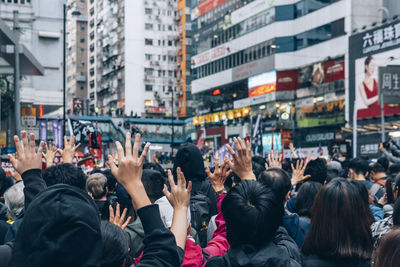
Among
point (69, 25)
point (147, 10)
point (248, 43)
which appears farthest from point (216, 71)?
point (69, 25)

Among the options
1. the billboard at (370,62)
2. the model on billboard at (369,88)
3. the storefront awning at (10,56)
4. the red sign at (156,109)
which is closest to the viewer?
the storefront awning at (10,56)

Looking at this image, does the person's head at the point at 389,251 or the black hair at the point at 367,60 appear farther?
the black hair at the point at 367,60

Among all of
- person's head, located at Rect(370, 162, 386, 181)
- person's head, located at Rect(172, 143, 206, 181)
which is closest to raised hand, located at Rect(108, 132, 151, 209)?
person's head, located at Rect(172, 143, 206, 181)

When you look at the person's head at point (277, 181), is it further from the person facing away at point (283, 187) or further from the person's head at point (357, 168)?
the person's head at point (357, 168)

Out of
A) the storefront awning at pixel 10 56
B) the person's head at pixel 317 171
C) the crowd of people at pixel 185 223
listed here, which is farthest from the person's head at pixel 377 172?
the storefront awning at pixel 10 56

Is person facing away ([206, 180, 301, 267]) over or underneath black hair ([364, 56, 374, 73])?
underneath

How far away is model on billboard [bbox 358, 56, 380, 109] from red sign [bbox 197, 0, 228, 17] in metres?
26.1

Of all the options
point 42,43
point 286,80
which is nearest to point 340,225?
point 42,43

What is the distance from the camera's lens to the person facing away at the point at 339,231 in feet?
11.1

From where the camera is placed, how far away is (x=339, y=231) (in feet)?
11.2

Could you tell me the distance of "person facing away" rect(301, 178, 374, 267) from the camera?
338cm

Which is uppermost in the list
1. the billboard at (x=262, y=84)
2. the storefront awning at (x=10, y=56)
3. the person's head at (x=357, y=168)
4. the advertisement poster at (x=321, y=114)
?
the billboard at (x=262, y=84)

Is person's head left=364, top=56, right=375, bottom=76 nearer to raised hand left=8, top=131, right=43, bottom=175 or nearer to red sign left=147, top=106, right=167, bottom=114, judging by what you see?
raised hand left=8, top=131, right=43, bottom=175

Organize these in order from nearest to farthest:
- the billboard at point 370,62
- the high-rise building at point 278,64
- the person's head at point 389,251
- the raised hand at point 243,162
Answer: the person's head at point 389,251
the raised hand at point 243,162
the billboard at point 370,62
the high-rise building at point 278,64
